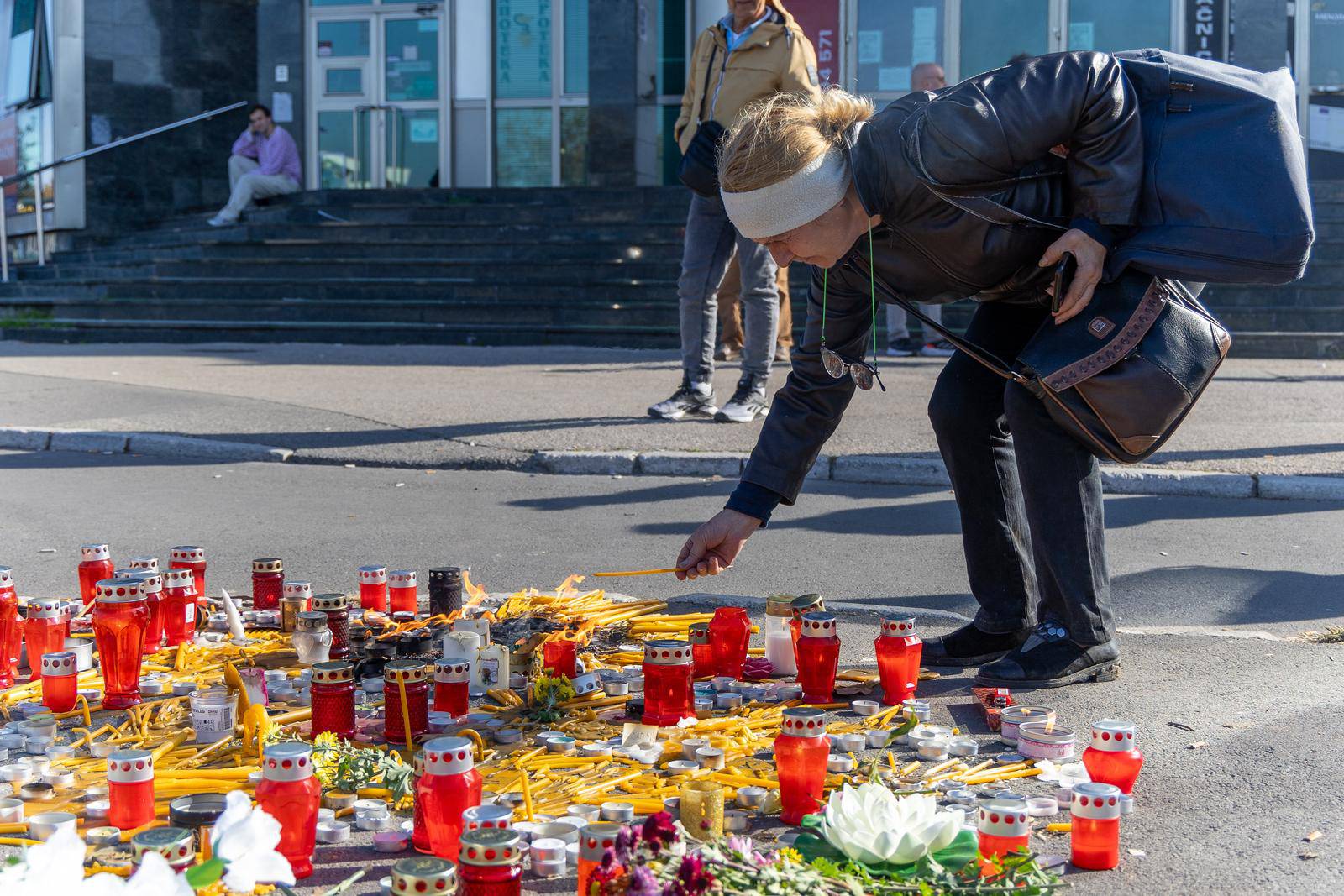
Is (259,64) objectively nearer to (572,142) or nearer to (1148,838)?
(572,142)

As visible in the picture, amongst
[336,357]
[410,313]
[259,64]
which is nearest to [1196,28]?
[410,313]

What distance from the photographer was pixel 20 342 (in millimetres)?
17578

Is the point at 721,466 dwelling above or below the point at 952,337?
below

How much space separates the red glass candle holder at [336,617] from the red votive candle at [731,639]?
109 centimetres

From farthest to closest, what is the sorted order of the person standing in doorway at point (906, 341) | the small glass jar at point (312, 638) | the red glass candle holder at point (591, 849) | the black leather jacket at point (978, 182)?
the person standing in doorway at point (906, 341) → the small glass jar at point (312, 638) → the black leather jacket at point (978, 182) → the red glass candle holder at point (591, 849)

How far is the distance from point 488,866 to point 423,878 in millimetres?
119

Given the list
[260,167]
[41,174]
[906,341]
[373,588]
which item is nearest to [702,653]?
[373,588]

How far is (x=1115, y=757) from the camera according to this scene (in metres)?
3.02

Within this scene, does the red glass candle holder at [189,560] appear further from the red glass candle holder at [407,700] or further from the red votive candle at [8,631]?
the red glass candle holder at [407,700]

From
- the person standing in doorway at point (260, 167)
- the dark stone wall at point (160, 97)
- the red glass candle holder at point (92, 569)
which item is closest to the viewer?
the red glass candle holder at point (92, 569)

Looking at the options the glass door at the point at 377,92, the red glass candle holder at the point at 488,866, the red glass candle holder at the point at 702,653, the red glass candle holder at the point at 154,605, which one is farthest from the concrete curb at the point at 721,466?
the glass door at the point at 377,92

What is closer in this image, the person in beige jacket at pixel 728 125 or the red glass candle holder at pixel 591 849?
the red glass candle holder at pixel 591 849

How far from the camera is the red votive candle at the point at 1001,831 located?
100 inches

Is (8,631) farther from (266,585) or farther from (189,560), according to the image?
(266,585)
